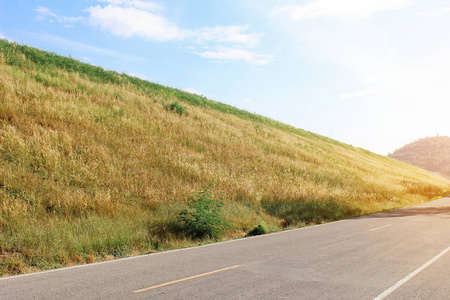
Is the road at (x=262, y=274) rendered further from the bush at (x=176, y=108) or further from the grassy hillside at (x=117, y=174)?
the bush at (x=176, y=108)

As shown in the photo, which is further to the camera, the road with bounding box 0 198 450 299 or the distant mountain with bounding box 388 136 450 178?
the distant mountain with bounding box 388 136 450 178

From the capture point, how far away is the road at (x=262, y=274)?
5.18 metres

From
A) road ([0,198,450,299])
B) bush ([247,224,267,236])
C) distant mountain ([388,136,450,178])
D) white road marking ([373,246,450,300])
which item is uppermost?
distant mountain ([388,136,450,178])

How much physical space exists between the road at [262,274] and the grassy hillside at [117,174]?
1434 mm

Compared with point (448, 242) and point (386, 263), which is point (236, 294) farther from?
point (448, 242)

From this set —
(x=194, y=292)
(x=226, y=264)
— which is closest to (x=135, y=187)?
(x=226, y=264)

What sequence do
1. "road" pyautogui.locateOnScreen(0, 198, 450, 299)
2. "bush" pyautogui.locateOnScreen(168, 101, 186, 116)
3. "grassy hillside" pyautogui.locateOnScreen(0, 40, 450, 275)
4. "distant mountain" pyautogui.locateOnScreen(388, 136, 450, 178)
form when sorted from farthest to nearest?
"distant mountain" pyautogui.locateOnScreen(388, 136, 450, 178) < "bush" pyautogui.locateOnScreen(168, 101, 186, 116) < "grassy hillside" pyautogui.locateOnScreen(0, 40, 450, 275) < "road" pyautogui.locateOnScreen(0, 198, 450, 299)

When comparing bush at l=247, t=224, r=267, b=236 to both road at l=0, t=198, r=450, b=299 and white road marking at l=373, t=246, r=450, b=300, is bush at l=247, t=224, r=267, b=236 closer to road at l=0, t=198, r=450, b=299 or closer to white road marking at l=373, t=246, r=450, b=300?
road at l=0, t=198, r=450, b=299

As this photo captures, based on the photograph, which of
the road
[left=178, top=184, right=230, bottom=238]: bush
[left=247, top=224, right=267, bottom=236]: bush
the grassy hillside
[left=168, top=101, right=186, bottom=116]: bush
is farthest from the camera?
[left=168, top=101, right=186, bottom=116]: bush

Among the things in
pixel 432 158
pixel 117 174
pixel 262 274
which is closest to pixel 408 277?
pixel 262 274

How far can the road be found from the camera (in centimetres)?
518

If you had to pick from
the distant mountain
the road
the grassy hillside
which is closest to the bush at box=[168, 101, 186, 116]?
the grassy hillside

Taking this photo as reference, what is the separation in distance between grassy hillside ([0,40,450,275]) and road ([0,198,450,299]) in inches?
56.5

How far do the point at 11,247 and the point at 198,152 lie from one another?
45.7 feet
